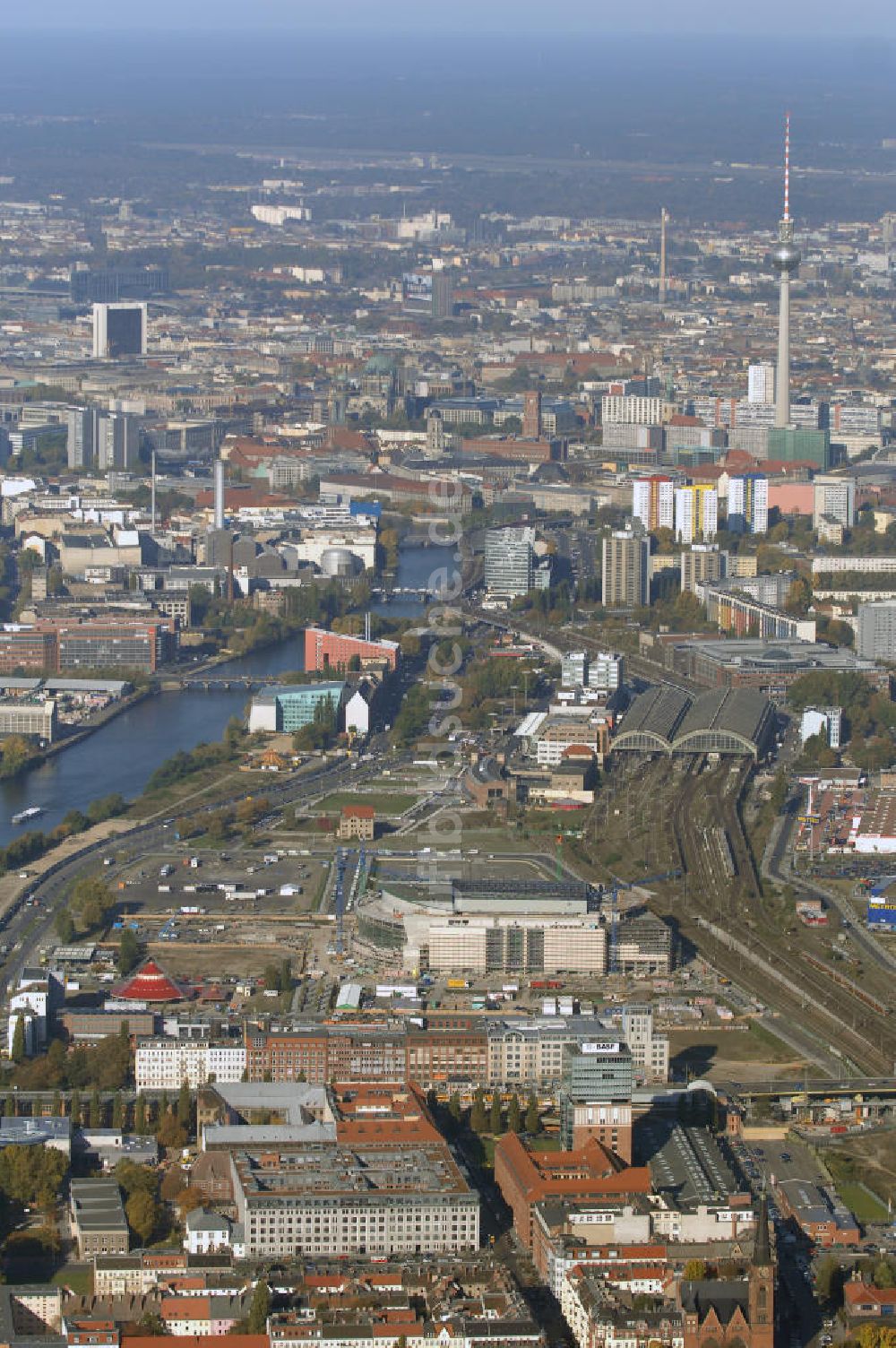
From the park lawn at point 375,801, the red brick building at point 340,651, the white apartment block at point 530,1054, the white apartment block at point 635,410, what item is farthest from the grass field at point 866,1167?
the white apartment block at point 635,410

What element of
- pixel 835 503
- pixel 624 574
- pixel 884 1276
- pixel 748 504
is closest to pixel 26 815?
pixel 624 574

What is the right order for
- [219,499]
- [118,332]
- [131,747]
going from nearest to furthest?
[131,747]
[219,499]
[118,332]

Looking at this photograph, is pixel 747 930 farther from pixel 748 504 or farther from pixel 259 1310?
pixel 748 504

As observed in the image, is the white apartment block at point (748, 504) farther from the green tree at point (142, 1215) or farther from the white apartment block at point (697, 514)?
the green tree at point (142, 1215)

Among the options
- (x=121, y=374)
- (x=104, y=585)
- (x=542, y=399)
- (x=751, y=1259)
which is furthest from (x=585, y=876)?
(x=121, y=374)

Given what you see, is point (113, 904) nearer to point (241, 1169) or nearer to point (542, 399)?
point (241, 1169)
